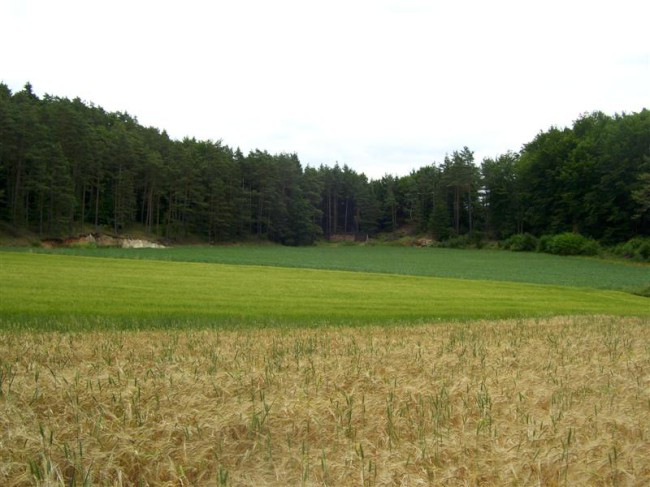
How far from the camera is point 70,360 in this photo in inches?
353

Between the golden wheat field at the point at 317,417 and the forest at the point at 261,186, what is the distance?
66.9m

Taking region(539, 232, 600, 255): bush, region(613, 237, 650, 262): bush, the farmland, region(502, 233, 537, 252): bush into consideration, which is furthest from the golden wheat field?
region(502, 233, 537, 252): bush

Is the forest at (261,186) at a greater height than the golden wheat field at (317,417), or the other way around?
the forest at (261,186)

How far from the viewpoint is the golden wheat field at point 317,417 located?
443 centimetres

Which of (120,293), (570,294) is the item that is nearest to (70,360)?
(120,293)

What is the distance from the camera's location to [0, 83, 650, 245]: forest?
70.7m

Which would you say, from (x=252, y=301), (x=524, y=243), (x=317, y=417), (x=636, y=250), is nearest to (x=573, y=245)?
(x=636, y=250)

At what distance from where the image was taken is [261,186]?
356ft

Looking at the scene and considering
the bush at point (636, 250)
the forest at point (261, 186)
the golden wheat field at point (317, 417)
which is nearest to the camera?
the golden wheat field at point (317, 417)

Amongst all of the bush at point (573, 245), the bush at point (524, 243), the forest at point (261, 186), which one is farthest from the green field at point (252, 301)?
the bush at point (524, 243)

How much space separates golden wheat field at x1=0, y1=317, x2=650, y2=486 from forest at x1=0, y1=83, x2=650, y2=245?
6687cm

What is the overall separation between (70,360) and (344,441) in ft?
19.5

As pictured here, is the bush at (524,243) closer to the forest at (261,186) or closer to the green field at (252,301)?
the forest at (261,186)

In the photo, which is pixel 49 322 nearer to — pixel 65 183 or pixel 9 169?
pixel 65 183
